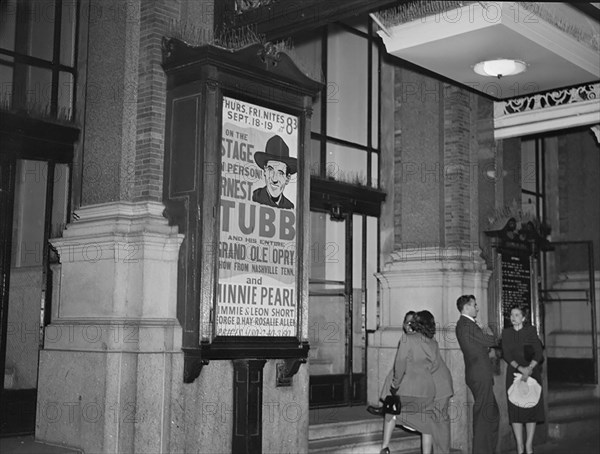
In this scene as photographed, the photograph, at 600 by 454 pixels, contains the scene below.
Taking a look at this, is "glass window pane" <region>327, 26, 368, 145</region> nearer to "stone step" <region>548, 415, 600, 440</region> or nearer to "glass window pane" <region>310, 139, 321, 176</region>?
"glass window pane" <region>310, 139, 321, 176</region>

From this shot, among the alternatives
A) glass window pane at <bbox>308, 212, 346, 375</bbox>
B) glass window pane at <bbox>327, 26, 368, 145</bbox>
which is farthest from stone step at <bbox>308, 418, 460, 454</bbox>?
glass window pane at <bbox>327, 26, 368, 145</bbox>

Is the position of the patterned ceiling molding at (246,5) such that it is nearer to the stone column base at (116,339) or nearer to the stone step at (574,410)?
the stone column base at (116,339)

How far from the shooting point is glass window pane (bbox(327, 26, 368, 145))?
12.0 m

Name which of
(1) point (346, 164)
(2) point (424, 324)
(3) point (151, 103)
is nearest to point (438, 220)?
(1) point (346, 164)

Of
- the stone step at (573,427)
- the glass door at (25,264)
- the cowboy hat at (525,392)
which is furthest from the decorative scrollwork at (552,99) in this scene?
the glass door at (25,264)

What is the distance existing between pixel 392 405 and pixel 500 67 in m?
4.12

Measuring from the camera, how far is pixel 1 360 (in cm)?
823

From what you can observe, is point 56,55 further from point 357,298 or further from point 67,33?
point 357,298

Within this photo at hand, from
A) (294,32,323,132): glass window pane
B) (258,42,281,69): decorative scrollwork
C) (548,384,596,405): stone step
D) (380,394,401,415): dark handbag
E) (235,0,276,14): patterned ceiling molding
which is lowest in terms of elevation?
(548,384,596,405): stone step

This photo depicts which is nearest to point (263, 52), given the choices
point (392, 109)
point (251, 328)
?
point (251, 328)

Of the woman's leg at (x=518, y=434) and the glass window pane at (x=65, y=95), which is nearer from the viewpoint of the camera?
the glass window pane at (x=65, y=95)

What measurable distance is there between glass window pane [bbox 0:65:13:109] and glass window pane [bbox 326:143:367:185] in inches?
183

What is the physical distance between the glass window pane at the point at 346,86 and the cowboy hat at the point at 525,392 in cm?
432

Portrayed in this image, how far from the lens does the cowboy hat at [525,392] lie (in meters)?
9.84
